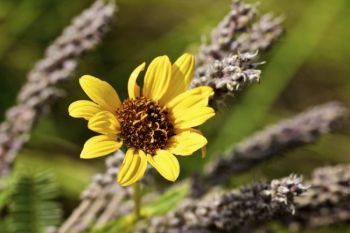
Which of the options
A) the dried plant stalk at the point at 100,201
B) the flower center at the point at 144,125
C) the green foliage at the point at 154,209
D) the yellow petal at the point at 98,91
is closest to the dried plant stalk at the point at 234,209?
the green foliage at the point at 154,209

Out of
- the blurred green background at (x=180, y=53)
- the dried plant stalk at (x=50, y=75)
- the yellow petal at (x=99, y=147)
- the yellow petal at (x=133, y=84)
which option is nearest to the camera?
the yellow petal at (x=99, y=147)

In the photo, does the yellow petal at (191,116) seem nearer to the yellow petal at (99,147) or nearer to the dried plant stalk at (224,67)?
the dried plant stalk at (224,67)

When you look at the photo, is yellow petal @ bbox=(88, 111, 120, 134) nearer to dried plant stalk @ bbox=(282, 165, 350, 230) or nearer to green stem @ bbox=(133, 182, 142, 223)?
green stem @ bbox=(133, 182, 142, 223)

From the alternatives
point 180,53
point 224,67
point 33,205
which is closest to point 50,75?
point 33,205

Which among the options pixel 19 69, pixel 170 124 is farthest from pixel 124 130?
pixel 19 69

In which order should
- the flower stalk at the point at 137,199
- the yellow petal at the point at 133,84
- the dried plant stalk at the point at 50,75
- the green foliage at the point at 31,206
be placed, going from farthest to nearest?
the dried plant stalk at the point at 50,75 < the green foliage at the point at 31,206 < the flower stalk at the point at 137,199 < the yellow petal at the point at 133,84

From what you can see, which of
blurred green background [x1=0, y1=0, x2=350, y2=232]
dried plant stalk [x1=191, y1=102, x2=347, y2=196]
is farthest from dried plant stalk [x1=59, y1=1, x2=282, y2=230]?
blurred green background [x1=0, y1=0, x2=350, y2=232]

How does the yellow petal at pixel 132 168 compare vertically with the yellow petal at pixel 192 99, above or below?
below
